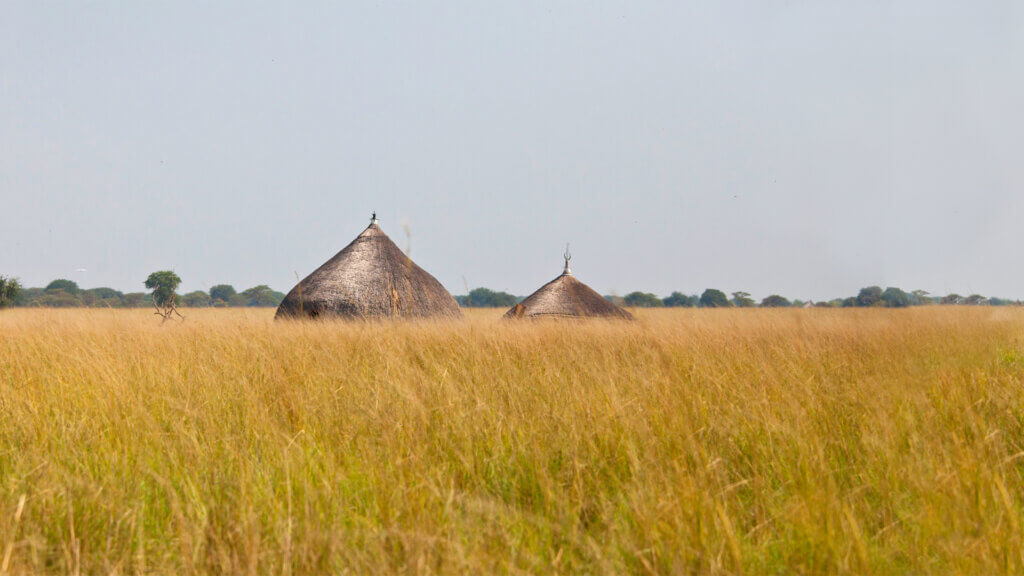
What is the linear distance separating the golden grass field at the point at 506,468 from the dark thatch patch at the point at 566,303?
4.66m

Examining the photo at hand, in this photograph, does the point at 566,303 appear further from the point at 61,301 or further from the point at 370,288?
the point at 61,301

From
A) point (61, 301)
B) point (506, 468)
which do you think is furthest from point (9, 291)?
point (506, 468)

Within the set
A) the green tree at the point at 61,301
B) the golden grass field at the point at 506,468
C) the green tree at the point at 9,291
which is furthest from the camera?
the green tree at the point at 9,291

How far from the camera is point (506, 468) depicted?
2217 mm

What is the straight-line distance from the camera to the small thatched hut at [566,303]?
889 cm

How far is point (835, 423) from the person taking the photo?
2682mm

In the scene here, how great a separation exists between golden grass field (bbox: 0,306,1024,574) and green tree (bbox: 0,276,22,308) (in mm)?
26698

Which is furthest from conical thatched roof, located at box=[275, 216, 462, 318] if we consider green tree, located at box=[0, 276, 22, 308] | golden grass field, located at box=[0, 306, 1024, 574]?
green tree, located at box=[0, 276, 22, 308]

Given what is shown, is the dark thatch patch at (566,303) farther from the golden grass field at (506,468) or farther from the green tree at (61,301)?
the green tree at (61,301)

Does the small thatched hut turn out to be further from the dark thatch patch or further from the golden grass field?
the golden grass field

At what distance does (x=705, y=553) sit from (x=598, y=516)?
365 millimetres

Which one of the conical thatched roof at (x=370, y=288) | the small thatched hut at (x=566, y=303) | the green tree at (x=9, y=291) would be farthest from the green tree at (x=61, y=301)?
the green tree at (x=9, y=291)

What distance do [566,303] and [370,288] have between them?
2.72m

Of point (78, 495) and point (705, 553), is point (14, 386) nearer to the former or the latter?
point (78, 495)
